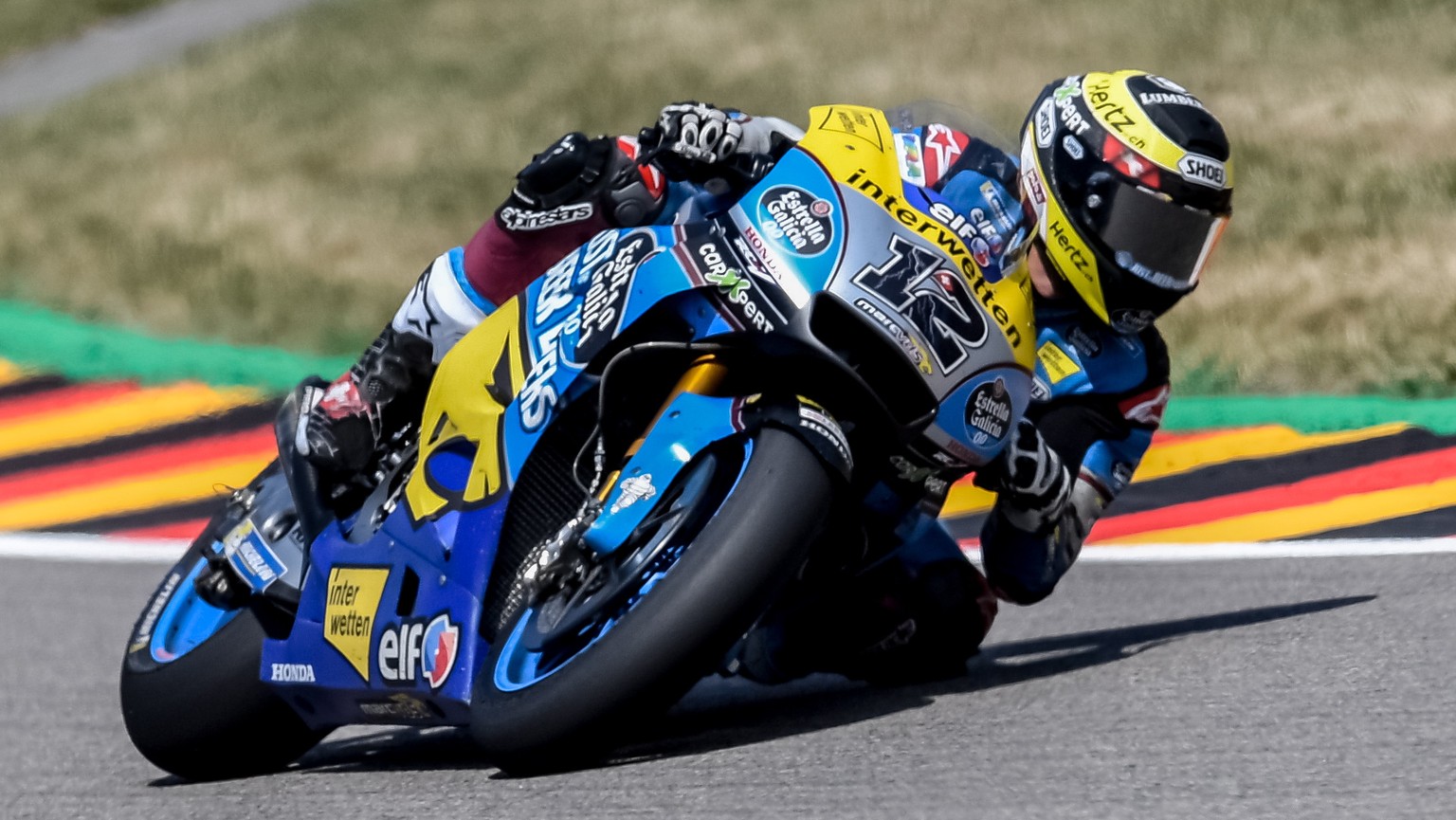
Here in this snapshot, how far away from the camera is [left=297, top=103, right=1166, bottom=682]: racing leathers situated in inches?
158

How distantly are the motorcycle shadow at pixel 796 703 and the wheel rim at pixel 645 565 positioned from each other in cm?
29

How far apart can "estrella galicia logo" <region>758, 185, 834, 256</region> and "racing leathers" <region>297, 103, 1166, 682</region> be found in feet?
0.91

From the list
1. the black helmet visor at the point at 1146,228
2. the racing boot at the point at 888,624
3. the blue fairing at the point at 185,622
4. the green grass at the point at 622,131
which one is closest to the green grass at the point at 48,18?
the green grass at the point at 622,131

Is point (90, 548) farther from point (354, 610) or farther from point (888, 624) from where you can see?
point (888, 624)

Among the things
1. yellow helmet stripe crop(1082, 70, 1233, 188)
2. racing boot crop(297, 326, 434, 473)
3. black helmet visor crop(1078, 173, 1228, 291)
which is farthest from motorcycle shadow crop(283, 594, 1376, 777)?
yellow helmet stripe crop(1082, 70, 1233, 188)

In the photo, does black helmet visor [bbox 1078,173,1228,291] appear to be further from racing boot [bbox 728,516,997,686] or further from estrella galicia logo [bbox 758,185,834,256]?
estrella galicia logo [bbox 758,185,834,256]

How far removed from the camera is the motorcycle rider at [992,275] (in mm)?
4066

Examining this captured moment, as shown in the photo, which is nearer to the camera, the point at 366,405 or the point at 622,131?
the point at 366,405

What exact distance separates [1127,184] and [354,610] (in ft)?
6.02

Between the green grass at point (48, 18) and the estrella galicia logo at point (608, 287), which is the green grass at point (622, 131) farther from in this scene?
the estrella galicia logo at point (608, 287)

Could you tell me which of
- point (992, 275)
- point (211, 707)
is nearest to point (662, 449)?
point (992, 275)

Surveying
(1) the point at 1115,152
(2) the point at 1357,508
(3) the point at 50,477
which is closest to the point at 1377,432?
(2) the point at 1357,508

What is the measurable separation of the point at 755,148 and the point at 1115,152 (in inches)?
31.6

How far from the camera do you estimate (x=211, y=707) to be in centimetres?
443
